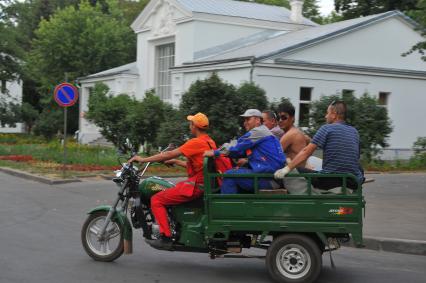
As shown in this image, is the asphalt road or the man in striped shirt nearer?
the man in striped shirt

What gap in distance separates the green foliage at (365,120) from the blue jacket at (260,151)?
14.2 m

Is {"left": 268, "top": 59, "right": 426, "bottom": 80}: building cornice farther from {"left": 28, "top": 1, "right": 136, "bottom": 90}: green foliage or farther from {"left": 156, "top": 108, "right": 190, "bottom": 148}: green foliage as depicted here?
{"left": 28, "top": 1, "right": 136, "bottom": 90}: green foliage

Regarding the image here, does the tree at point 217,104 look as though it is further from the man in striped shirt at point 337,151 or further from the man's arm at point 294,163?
the man's arm at point 294,163

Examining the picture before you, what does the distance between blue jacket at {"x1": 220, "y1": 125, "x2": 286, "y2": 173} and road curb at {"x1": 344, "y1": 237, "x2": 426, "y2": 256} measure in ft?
9.18

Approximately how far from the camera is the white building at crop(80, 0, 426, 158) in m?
25.5

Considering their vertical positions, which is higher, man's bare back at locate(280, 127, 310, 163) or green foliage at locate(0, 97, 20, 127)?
green foliage at locate(0, 97, 20, 127)

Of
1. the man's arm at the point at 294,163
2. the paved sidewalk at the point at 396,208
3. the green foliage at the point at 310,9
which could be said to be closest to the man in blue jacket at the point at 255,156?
the man's arm at the point at 294,163

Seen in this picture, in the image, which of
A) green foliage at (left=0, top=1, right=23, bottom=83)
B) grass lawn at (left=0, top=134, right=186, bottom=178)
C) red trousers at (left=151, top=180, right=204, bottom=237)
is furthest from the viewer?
green foliage at (left=0, top=1, right=23, bottom=83)

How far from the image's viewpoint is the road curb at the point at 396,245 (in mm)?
8500

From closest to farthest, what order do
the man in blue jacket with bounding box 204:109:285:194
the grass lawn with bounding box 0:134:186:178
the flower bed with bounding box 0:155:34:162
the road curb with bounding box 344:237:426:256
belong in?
the man in blue jacket with bounding box 204:109:285:194 → the road curb with bounding box 344:237:426:256 → the grass lawn with bounding box 0:134:186:178 → the flower bed with bounding box 0:155:34:162

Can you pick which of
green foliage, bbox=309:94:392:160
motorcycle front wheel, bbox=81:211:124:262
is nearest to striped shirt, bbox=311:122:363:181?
motorcycle front wheel, bbox=81:211:124:262

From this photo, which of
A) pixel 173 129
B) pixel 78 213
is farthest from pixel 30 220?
pixel 173 129

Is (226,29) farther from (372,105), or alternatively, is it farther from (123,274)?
(123,274)

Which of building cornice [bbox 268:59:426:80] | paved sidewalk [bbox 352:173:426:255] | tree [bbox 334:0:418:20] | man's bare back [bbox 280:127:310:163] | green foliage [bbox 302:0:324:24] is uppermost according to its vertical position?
green foliage [bbox 302:0:324:24]
